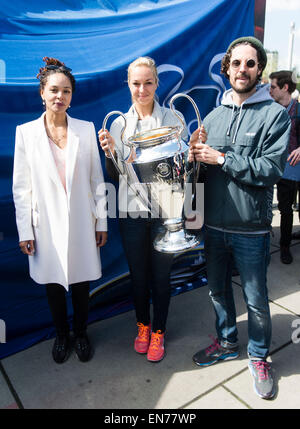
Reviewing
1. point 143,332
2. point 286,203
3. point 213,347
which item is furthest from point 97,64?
point 286,203

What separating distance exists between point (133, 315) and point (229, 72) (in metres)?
1.93

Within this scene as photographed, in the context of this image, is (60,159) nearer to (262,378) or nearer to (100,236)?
(100,236)

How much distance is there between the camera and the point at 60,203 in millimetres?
1925

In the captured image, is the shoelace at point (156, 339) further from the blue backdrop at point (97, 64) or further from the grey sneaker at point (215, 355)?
the blue backdrop at point (97, 64)

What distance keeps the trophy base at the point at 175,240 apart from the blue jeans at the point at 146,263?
0.07 m

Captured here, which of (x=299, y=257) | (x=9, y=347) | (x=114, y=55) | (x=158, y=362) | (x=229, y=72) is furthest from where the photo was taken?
(x=299, y=257)

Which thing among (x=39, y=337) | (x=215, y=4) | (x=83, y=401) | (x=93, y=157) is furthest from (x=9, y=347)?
(x=215, y=4)

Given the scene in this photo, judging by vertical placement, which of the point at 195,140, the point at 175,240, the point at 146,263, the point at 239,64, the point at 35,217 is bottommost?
the point at 146,263

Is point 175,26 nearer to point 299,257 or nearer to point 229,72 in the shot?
point 229,72

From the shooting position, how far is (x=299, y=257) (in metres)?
3.65

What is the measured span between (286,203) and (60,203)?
2462 mm

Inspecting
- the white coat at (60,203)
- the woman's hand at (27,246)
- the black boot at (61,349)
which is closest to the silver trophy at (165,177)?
the white coat at (60,203)

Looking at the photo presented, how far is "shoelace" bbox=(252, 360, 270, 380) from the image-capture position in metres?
1.94

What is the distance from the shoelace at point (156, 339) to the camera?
7.37 ft
